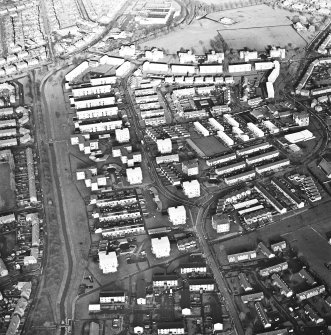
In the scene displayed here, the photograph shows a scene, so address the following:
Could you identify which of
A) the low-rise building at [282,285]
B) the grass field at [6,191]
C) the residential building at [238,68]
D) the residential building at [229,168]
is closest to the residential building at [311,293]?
the low-rise building at [282,285]

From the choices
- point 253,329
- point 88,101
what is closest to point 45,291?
point 253,329

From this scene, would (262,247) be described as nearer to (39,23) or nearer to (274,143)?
(274,143)

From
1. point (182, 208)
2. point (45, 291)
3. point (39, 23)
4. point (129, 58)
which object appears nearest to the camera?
point (45, 291)

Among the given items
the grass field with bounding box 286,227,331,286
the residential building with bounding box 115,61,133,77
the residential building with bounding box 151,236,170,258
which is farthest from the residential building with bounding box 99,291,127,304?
the residential building with bounding box 115,61,133,77

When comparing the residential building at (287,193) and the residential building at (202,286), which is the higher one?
the residential building at (287,193)

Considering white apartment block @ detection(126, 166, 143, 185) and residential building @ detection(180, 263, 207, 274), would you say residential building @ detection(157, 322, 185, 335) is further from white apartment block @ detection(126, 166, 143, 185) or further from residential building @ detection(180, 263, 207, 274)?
white apartment block @ detection(126, 166, 143, 185)

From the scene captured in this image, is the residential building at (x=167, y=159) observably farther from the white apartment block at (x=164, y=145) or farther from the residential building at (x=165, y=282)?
the residential building at (x=165, y=282)
